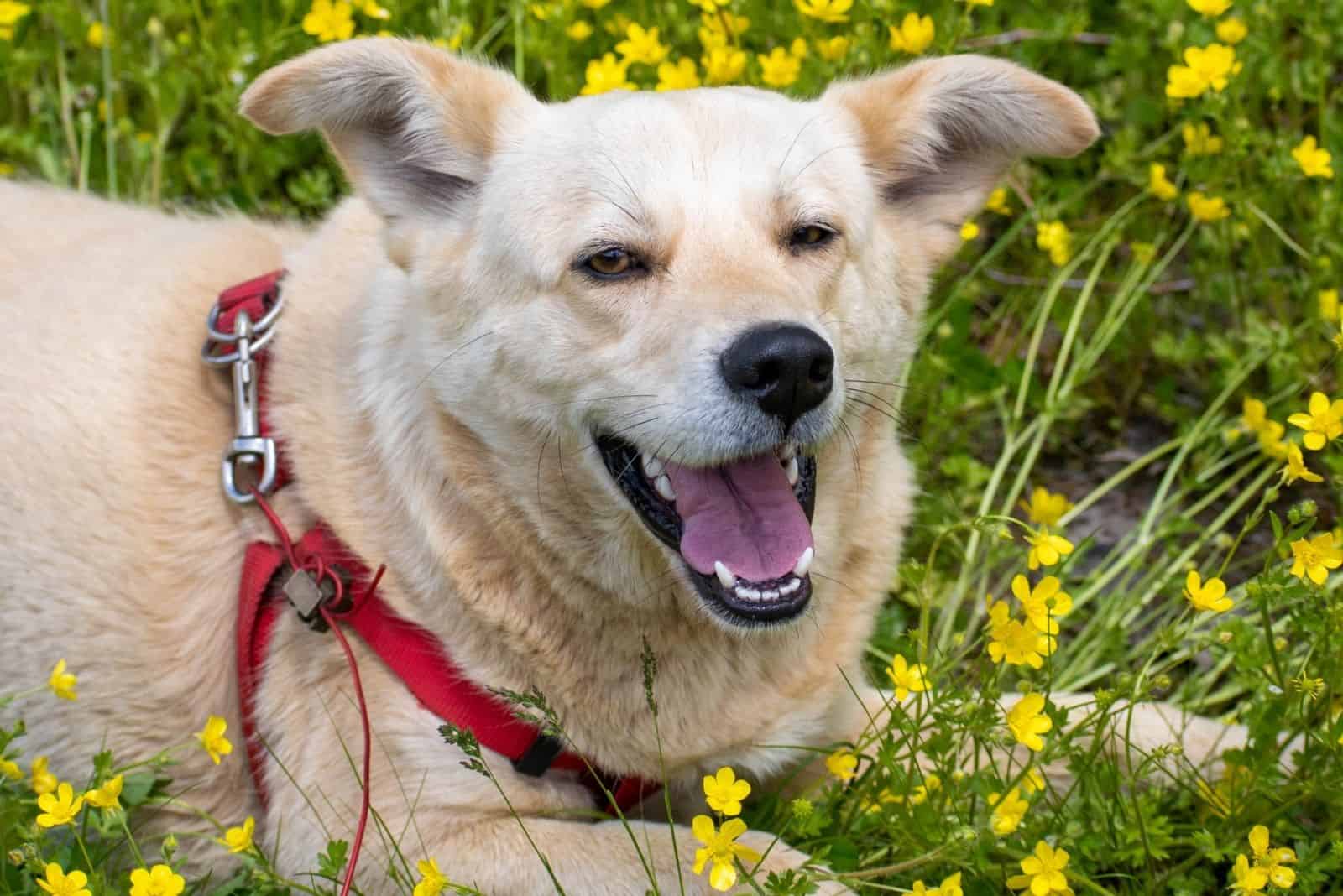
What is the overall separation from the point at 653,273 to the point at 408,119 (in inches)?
25.3

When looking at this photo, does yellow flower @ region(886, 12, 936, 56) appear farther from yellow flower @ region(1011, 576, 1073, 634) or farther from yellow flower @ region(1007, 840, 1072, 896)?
yellow flower @ region(1007, 840, 1072, 896)

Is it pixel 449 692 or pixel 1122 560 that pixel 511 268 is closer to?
pixel 449 692

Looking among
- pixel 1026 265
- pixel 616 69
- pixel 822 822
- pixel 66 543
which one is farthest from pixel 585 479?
pixel 1026 265

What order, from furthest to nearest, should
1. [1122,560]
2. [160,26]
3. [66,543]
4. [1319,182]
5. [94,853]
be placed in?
[160,26]
[1319,182]
[1122,560]
[66,543]
[94,853]

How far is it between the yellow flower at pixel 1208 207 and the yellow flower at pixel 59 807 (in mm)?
3052

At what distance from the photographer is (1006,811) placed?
2387mm

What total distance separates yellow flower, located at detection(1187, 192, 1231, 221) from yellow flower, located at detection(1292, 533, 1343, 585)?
173cm

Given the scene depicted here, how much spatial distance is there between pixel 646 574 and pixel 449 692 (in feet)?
1.43

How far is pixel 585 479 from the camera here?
109 inches

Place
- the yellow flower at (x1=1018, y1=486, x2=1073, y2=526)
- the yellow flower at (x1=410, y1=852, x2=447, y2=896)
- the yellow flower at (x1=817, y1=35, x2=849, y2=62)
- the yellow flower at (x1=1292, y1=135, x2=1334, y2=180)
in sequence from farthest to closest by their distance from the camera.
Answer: the yellow flower at (x1=817, y1=35, x2=849, y2=62)
the yellow flower at (x1=1292, y1=135, x2=1334, y2=180)
the yellow flower at (x1=1018, y1=486, x2=1073, y2=526)
the yellow flower at (x1=410, y1=852, x2=447, y2=896)

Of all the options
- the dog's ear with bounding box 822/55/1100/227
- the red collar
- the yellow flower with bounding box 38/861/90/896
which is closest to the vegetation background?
the yellow flower with bounding box 38/861/90/896

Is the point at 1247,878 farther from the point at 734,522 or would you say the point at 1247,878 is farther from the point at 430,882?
the point at 430,882

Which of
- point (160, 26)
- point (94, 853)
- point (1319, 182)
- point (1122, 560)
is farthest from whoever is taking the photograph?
point (160, 26)

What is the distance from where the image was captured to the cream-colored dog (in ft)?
8.71
